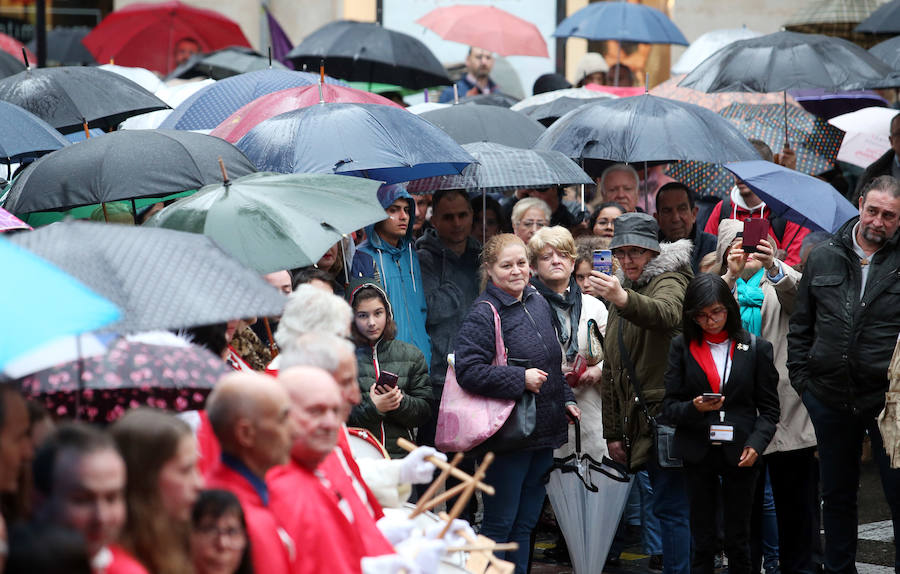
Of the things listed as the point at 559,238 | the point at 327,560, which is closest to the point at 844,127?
the point at 559,238

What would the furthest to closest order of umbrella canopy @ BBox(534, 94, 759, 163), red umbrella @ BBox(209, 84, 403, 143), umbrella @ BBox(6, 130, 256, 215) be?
umbrella canopy @ BBox(534, 94, 759, 163)
red umbrella @ BBox(209, 84, 403, 143)
umbrella @ BBox(6, 130, 256, 215)

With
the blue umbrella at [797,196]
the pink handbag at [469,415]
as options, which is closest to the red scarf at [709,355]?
the pink handbag at [469,415]

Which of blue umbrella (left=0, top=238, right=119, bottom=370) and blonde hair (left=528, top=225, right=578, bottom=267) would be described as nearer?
blue umbrella (left=0, top=238, right=119, bottom=370)

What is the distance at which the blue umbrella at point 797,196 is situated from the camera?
25.3 ft

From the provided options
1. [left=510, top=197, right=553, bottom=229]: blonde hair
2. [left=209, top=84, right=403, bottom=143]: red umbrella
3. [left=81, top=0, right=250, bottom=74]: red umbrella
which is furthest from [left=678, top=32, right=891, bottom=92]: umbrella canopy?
[left=81, top=0, right=250, bottom=74]: red umbrella

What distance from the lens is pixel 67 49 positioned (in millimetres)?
17719

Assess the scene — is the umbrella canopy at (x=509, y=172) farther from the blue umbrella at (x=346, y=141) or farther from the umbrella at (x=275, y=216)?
the umbrella at (x=275, y=216)

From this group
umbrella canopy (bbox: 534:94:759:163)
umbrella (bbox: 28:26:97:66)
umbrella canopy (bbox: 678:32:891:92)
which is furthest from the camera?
umbrella (bbox: 28:26:97:66)

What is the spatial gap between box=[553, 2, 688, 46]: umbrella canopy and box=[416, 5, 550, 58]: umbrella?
1.04 feet

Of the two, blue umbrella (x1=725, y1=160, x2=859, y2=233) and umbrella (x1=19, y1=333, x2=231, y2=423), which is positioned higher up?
umbrella (x1=19, y1=333, x2=231, y2=423)

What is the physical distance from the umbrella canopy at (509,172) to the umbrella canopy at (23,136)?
6.96ft

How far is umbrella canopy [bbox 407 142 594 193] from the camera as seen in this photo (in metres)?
7.80

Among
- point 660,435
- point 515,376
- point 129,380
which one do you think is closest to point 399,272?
point 515,376

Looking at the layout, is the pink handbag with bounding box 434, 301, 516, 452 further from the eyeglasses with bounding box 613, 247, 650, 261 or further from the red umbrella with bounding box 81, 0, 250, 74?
the red umbrella with bounding box 81, 0, 250, 74
